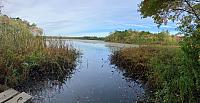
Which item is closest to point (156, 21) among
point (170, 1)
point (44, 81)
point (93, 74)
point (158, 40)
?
point (170, 1)

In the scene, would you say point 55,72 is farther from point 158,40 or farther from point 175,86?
point 158,40

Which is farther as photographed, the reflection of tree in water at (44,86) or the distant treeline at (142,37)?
the distant treeline at (142,37)

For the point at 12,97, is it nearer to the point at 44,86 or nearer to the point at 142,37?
the point at 44,86

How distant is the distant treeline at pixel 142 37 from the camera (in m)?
33.0

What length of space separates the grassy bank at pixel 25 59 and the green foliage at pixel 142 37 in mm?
17330

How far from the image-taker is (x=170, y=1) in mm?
16328

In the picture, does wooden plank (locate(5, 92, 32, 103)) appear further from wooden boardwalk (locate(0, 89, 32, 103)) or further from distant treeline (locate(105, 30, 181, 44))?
distant treeline (locate(105, 30, 181, 44))

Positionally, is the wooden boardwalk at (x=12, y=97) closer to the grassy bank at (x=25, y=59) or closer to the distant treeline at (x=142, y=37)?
the grassy bank at (x=25, y=59)

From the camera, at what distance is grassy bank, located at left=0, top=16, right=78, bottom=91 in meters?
10.2

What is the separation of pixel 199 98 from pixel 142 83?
4.48 metres

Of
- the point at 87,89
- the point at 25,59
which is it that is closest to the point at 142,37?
the point at 25,59

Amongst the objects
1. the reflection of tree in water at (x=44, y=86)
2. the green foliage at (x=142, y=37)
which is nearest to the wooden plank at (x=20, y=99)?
the reflection of tree in water at (x=44, y=86)

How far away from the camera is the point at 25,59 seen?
38.7 ft

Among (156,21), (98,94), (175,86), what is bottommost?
(98,94)
